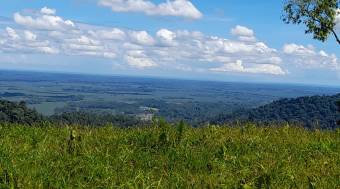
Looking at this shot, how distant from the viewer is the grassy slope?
872cm

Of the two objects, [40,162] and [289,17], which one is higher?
[289,17]

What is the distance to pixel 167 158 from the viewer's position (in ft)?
35.4

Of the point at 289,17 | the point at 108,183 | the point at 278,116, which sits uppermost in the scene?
the point at 289,17

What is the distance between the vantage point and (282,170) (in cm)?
967

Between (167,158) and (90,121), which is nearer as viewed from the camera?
(167,158)

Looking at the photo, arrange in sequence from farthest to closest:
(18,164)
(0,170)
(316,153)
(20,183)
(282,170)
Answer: (316,153)
(282,170)
(18,164)
(0,170)
(20,183)

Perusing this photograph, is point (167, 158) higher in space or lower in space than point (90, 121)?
higher

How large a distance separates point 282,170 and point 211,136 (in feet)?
11.5


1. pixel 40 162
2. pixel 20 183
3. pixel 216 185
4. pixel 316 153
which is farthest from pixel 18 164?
pixel 316 153

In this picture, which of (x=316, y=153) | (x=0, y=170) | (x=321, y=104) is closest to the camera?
(x=0, y=170)

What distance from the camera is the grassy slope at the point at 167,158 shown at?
8.72 m

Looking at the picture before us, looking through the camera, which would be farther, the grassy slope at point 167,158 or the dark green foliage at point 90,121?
the dark green foliage at point 90,121

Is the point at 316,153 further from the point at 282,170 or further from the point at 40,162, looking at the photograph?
the point at 40,162

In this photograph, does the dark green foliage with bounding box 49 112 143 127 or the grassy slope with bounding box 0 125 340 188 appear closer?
the grassy slope with bounding box 0 125 340 188
